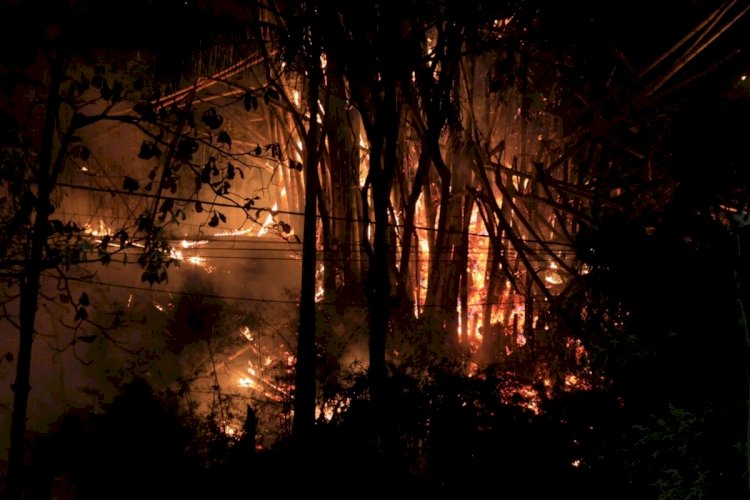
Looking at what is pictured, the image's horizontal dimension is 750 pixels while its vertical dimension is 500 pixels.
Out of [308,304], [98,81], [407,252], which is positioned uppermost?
[98,81]

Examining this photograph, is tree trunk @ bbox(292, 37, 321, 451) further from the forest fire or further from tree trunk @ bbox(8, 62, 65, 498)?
tree trunk @ bbox(8, 62, 65, 498)

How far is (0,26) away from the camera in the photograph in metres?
4.19

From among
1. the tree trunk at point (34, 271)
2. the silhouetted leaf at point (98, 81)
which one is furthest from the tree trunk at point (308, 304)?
the tree trunk at point (34, 271)

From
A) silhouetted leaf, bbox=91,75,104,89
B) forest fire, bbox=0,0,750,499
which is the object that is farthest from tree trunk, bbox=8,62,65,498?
silhouetted leaf, bbox=91,75,104,89

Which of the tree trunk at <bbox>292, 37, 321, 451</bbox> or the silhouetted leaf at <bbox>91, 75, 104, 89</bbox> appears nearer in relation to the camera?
the silhouetted leaf at <bbox>91, 75, 104, 89</bbox>

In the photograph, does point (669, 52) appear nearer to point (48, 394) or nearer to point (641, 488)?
point (641, 488)

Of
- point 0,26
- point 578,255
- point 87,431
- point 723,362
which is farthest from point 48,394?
point 723,362

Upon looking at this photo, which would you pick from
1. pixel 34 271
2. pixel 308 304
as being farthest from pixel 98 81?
pixel 308 304

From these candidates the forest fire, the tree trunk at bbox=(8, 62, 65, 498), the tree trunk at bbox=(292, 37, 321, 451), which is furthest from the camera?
the tree trunk at bbox=(292, 37, 321, 451)

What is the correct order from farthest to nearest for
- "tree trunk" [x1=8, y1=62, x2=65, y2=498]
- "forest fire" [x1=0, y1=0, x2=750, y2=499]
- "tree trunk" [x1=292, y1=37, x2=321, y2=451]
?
1. "tree trunk" [x1=292, y1=37, x2=321, y2=451]
2. "forest fire" [x1=0, y1=0, x2=750, y2=499]
3. "tree trunk" [x1=8, y1=62, x2=65, y2=498]

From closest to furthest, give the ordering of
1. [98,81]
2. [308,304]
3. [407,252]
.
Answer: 1. [98,81]
2. [308,304]
3. [407,252]

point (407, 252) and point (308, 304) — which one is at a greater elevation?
point (407, 252)

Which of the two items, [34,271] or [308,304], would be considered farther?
[308,304]

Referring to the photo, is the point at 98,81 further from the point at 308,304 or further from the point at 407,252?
the point at 407,252
